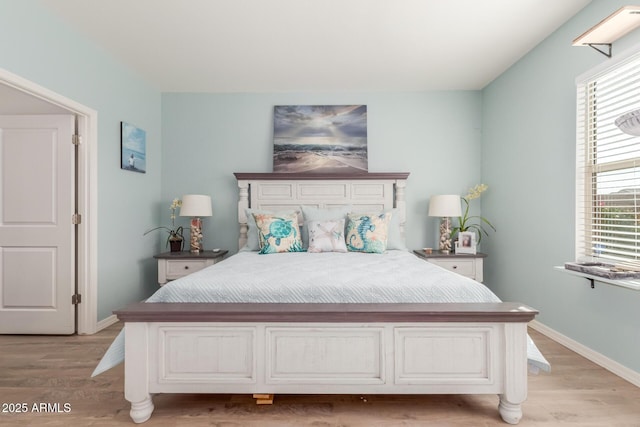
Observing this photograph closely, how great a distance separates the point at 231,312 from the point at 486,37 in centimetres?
302

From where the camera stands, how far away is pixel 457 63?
3.40 metres

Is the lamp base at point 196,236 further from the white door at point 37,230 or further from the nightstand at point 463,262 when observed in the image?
the nightstand at point 463,262

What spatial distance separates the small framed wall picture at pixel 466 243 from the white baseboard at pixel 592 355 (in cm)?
93

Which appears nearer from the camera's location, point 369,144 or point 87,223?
point 87,223

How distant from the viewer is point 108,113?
3213mm

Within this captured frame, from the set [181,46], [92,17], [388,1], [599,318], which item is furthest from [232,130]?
[599,318]

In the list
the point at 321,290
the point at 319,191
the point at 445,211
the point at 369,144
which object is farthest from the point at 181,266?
the point at 445,211

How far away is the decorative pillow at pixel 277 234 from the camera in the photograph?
320 centimetres

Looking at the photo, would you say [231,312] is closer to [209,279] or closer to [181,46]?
[209,279]

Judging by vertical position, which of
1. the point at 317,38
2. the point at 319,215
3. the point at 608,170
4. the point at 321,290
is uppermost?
the point at 317,38

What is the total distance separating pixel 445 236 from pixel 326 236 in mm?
1529

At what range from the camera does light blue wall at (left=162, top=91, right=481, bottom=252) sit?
4.14 meters

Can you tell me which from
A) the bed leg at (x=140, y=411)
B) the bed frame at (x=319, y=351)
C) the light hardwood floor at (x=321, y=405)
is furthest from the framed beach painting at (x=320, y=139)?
the bed leg at (x=140, y=411)

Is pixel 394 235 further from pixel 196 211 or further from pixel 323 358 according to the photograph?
pixel 196 211
